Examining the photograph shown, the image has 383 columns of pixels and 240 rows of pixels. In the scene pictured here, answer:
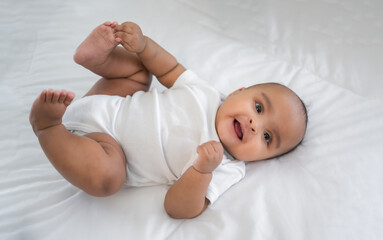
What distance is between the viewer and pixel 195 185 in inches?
37.4

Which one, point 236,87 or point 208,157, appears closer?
point 208,157

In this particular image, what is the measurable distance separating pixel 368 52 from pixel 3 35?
1.36 meters

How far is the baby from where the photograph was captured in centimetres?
97

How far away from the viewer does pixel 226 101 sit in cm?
115

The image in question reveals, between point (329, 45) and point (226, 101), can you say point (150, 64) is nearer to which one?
point (226, 101)

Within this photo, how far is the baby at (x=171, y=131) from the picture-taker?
967 millimetres

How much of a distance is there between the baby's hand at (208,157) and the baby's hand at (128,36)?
427mm

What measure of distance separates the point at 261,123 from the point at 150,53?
43cm

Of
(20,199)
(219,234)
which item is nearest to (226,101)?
(219,234)

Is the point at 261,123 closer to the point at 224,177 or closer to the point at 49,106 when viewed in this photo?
the point at 224,177

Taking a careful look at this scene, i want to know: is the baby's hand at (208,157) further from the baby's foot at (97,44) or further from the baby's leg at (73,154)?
the baby's foot at (97,44)

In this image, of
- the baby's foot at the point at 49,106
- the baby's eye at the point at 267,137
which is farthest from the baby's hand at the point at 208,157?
the baby's foot at the point at 49,106

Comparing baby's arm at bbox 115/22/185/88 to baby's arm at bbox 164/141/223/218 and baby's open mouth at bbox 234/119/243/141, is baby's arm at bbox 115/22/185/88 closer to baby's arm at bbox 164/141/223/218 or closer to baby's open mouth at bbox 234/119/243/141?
baby's open mouth at bbox 234/119/243/141

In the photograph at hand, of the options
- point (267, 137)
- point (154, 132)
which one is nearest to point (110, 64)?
point (154, 132)
